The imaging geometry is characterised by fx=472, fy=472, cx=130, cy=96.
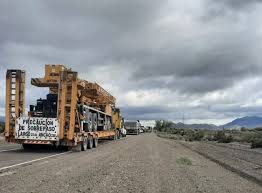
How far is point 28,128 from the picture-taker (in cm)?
2412

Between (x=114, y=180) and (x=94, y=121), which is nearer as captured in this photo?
(x=114, y=180)

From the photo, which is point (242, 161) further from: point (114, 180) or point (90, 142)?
point (114, 180)

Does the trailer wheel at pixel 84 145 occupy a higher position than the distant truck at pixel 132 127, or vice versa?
the distant truck at pixel 132 127

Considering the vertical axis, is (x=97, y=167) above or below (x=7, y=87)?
below

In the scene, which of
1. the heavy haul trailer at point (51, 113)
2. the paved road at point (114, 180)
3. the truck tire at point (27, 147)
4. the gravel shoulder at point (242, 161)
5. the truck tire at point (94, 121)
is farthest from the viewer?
the truck tire at point (94, 121)

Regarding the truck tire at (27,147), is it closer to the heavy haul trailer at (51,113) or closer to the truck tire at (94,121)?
the heavy haul trailer at (51,113)

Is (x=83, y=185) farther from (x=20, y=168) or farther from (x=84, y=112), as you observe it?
(x=84, y=112)

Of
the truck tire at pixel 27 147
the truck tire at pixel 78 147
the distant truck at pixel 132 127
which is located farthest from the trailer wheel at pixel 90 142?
the distant truck at pixel 132 127

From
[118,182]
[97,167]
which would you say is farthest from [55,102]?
[118,182]

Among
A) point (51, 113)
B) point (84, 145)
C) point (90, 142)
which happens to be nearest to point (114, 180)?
point (51, 113)

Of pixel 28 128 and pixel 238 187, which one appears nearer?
pixel 238 187

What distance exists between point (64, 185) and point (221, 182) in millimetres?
4698

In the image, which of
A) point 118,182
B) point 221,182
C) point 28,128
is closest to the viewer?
point 118,182

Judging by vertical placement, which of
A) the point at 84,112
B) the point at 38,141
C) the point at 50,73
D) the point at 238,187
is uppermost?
the point at 50,73
